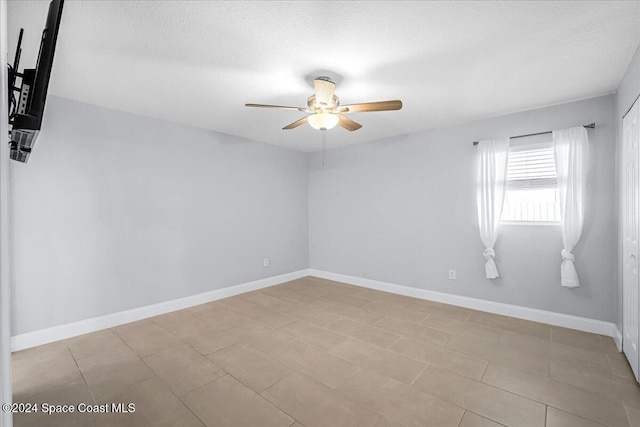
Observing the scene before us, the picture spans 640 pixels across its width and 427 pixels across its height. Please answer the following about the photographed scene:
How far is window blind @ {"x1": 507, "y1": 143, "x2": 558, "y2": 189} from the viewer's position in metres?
3.27

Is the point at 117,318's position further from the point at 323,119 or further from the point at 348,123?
the point at 348,123

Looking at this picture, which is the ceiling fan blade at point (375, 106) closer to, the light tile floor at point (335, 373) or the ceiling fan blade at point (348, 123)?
the ceiling fan blade at point (348, 123)

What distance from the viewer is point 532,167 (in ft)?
11.1

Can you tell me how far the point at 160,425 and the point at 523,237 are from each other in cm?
391

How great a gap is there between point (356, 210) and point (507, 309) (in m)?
2.55

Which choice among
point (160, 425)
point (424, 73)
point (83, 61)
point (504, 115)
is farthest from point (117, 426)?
point (504, 115)

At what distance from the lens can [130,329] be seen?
3.16 m

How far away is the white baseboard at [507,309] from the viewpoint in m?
2.96

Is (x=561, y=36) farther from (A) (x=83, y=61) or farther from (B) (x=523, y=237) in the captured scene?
(A) (x=83, y=61)

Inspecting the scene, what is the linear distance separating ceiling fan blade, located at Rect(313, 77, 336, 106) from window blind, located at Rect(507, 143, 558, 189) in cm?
245

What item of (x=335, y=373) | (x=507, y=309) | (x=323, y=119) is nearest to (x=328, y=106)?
(x=323, y=119)

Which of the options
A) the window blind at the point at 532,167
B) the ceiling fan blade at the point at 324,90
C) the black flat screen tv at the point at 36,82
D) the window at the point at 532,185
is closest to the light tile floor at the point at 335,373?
the window at the point at 532,185

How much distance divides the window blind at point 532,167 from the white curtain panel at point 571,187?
0.12m

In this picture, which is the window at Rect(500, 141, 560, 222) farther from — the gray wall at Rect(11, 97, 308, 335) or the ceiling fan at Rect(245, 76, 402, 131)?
the gray wall at Rect(11, 97, 308, 335)
